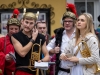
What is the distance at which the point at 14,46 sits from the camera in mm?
5113

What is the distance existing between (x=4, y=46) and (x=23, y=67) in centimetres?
46

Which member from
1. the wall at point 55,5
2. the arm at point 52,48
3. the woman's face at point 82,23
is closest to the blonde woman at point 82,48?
the woman's face at point 82,23

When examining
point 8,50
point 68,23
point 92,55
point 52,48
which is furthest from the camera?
point 52,48

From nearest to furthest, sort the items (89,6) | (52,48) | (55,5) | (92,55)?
(92,55)
(52,48)
(55,5)
(89,6)

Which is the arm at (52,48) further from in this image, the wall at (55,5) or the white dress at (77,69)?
the wall at (55,5)

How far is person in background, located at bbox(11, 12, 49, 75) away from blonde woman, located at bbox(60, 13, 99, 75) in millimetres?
384

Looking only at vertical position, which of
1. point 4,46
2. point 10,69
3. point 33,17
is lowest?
point 10,69

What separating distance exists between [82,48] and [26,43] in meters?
0.77

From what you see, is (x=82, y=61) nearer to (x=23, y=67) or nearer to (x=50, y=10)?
(x=23, y=67)

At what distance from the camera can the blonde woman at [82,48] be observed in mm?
4980

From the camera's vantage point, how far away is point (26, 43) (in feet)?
16.7

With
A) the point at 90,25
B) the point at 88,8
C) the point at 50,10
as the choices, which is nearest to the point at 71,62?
the point at 90,25

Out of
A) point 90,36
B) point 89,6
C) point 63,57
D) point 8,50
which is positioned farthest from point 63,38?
point 89,6

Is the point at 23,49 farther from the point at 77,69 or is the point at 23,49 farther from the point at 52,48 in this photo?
the point at 52,48
